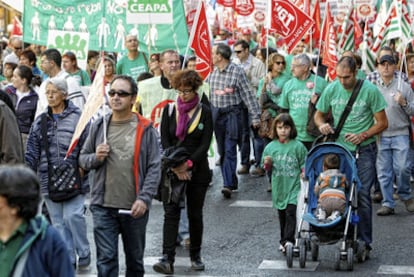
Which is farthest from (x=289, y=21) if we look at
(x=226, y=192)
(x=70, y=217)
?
(x=70, y=217)

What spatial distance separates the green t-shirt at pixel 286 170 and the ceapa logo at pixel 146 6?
162 inches

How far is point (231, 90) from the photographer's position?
48.2 ft

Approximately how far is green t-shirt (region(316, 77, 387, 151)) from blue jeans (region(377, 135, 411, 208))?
92.4 inches

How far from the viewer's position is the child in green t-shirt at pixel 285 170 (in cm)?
1057

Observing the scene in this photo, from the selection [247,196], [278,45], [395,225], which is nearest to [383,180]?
[395,225]

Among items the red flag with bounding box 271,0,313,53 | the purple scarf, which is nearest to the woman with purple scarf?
the purple scarf

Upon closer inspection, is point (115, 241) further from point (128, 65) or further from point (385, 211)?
point (128, 65)

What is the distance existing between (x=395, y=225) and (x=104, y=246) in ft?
16.3

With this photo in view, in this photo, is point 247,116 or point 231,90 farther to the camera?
point 247,116

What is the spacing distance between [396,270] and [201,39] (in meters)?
4.47

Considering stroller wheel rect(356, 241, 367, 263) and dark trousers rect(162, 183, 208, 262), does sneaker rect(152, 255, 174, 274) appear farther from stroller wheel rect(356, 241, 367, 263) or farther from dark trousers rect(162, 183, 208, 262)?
stroller wheel rect(356, 241, 367, 263)

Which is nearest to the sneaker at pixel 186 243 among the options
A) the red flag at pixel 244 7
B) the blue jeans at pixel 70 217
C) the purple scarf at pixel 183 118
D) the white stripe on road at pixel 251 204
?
the blue jeans at pixel 70 217

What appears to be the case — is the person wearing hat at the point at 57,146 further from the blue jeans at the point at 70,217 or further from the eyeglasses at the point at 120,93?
Answer: the eyeglasses at the point at 120,93

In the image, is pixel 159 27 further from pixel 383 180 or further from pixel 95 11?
pixel 383 180
